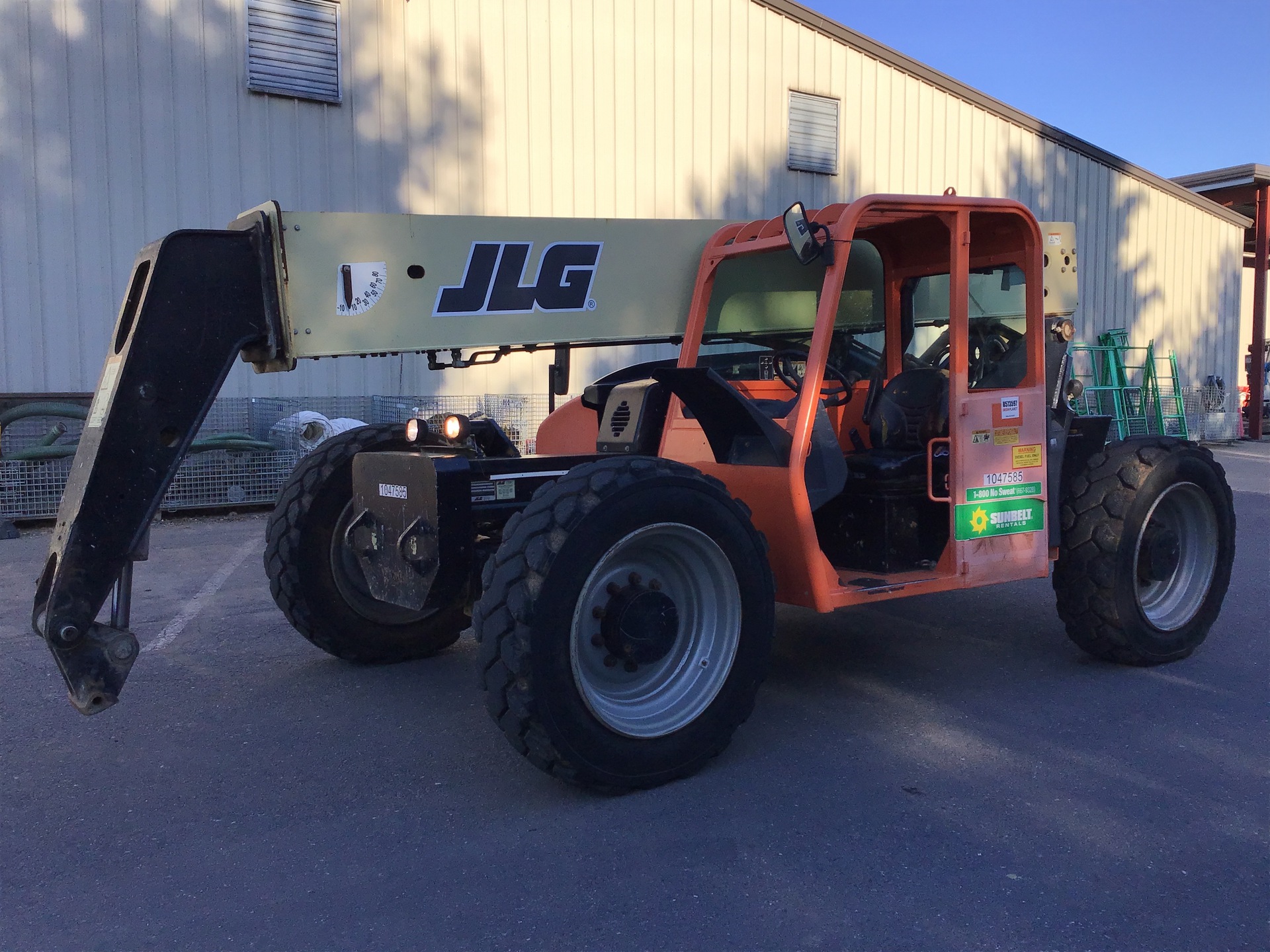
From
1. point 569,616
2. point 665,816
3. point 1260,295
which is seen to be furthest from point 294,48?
point 1260,295

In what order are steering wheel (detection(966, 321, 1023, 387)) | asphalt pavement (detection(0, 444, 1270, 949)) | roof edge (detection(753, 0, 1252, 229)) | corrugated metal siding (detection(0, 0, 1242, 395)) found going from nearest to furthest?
asphalt pavement (detection(0, 444, 1270, 949))
steering wheel (detection(966, 321, 1023, 387))
corrugated metal siding (detection(0, 0, 1242, 395))
roof edge (detection(753, 0, 1252, 229))

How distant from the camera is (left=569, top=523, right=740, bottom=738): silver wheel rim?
3816 millimetres

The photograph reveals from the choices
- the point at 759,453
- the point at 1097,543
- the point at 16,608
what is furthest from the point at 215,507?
the point at 1097,543

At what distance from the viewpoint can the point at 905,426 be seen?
514 centimetres

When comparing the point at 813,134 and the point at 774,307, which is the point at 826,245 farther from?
the point at 813,134

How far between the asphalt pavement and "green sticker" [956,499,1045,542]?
78 centimetres

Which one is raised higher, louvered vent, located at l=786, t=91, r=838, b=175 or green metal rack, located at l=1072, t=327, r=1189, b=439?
louvered vent, located at l=786, t=91, r=838, b=175

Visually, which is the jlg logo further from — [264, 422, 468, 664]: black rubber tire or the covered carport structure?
the covered carport structure

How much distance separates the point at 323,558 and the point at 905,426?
2925 millimetres

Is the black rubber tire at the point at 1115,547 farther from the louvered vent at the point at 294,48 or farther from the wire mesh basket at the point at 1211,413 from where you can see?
the wire mesh basket at the point at 1211,413

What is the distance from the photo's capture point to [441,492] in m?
3.93

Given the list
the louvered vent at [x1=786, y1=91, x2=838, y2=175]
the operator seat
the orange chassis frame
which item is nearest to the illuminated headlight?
the orange chassis frame

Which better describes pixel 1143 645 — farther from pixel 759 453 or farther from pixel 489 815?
pixel 489 815

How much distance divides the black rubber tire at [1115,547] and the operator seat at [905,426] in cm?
86
